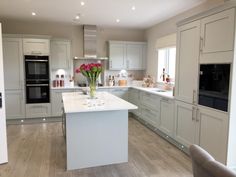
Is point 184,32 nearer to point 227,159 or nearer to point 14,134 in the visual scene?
point 227,159

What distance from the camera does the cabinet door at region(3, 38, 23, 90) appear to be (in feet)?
16.1

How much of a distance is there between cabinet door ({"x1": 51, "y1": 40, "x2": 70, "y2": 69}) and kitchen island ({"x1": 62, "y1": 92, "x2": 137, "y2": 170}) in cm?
296

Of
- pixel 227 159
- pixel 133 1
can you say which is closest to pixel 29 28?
pixel 133 1

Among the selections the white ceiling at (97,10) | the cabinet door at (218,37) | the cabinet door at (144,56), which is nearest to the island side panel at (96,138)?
the cabinet door at (218,37)

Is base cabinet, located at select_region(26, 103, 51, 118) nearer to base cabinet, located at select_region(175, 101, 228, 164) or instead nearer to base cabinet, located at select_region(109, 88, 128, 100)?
base cabinet, located at select_region(109, 88, 128, 100)

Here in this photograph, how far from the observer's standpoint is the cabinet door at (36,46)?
16.4ft

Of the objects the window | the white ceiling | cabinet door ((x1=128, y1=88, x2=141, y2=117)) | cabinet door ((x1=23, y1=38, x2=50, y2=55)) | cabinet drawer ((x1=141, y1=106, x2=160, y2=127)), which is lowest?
cabinet drawer ((x1=141, y1=106, x2=160, y2=127))

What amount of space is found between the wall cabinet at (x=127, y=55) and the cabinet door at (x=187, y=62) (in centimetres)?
276

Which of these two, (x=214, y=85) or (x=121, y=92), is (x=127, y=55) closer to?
(x=121, y=92)

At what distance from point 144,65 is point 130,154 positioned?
3599mm

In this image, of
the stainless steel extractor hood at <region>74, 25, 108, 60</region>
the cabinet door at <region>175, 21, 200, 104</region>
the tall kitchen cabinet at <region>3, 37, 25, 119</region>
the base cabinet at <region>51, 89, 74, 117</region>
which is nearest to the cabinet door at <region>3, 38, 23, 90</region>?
the tall kitchen cabinet at <region>3, 37, 25, 119</region>

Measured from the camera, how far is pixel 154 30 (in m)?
5.83

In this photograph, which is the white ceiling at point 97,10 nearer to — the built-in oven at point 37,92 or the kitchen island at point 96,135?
the built-in oven at point 37,92

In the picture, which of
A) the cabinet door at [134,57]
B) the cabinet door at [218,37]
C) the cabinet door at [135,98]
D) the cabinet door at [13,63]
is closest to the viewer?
the cabinet door at [218,37]
